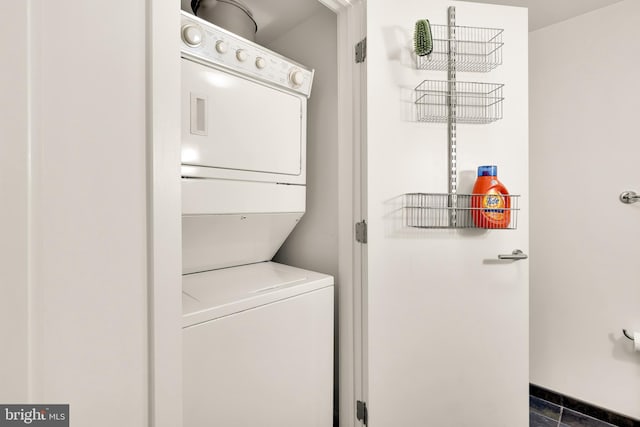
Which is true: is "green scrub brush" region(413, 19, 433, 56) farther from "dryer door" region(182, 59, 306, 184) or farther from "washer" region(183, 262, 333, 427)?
"washer" region(183, 262, 333, 427)

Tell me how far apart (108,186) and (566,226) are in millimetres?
2573

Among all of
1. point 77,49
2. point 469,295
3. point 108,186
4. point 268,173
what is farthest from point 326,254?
point 77,49

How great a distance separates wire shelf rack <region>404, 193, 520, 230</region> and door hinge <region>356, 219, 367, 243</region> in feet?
0.73

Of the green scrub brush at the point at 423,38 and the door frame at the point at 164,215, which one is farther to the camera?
the green scrub brush at the point at 423,38

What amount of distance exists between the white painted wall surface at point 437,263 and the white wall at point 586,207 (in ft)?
2.24

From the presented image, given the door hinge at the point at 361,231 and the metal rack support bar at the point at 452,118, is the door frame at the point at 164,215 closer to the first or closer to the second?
the door hinge at the point at 361,231

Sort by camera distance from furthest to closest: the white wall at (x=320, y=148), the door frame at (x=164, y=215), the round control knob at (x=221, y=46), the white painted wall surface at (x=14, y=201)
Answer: the white wall at (x=320, y=148) → the round control knob at (x=221, y=46) → the door frame at (x=164, y=215) → the white painted wall surface at (x=14, y=201)

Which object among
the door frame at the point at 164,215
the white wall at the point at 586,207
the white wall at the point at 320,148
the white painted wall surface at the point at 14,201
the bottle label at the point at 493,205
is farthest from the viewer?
the white wall at the point at 586,207

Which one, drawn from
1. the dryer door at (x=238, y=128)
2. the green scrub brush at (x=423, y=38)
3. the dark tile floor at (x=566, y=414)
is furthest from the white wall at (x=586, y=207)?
the dryer door at (x=238, y=128)

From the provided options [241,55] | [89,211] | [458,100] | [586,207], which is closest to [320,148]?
[241,55]

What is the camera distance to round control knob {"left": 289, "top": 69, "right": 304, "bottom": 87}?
4.96 feet

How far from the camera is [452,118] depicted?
1494 mm

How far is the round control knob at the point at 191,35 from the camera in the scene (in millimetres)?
1120

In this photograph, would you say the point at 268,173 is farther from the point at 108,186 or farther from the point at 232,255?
the point at 108,186
